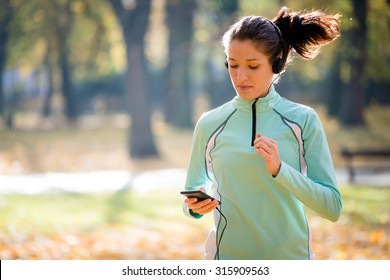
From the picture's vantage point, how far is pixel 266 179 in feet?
8.70

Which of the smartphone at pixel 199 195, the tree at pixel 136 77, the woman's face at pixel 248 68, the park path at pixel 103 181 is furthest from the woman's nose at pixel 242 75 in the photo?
the tree at pixel 136 77

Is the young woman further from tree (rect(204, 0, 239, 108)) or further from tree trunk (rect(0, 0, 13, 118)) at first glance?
tree trunk (rect(0, 0, 13, 118))

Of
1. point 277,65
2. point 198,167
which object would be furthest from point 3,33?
point 277,65

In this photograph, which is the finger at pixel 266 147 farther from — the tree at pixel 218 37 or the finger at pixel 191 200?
the tree at pixel 218 37

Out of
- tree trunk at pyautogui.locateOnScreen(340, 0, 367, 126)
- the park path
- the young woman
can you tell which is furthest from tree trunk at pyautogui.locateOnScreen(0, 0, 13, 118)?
the young woman

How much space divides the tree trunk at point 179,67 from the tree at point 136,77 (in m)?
2.54

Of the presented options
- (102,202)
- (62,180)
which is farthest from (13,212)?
(62,180)

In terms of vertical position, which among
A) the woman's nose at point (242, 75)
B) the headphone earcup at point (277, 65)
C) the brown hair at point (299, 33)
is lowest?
the woman's nose at point (242, 75)

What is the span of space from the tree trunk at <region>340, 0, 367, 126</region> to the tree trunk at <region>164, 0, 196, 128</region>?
447cm

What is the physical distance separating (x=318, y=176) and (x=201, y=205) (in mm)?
433

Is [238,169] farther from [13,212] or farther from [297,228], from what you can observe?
[13,212]

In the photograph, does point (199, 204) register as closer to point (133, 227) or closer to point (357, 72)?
point (133, 227)

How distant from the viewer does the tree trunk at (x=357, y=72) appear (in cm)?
1363
